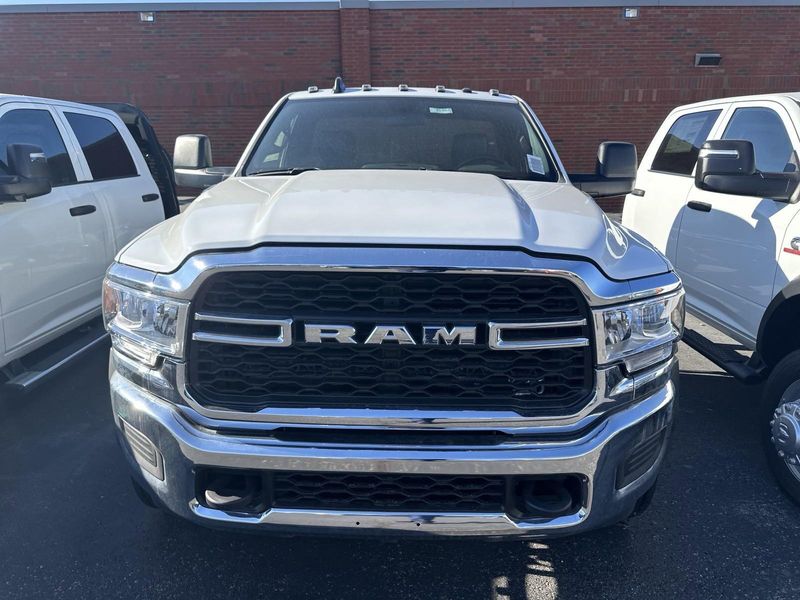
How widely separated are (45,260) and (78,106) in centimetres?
156

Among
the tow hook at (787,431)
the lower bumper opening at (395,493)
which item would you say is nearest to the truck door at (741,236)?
the tow hook at (787,431)

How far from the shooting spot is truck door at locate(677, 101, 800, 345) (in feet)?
11.1

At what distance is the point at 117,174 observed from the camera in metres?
5.11

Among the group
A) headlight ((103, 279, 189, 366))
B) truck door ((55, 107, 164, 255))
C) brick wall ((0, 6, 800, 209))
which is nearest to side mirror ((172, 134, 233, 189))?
truck door ((55, 107, 164, 255))

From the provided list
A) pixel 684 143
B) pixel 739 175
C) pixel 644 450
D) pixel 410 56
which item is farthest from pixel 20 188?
pixel 410 56

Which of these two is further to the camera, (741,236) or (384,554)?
(741,236)

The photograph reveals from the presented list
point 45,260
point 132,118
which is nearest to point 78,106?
point 132,118

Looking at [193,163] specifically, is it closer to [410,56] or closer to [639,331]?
[639,331]

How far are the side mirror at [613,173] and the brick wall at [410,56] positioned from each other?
32.1 feet

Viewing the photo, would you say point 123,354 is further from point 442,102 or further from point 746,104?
point 746,104

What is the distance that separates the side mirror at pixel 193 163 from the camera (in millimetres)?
3771

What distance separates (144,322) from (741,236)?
3.30 m

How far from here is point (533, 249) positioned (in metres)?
1.98

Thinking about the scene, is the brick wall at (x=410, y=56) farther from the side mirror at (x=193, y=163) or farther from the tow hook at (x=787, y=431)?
the tow hook at (x=787, y=431)
